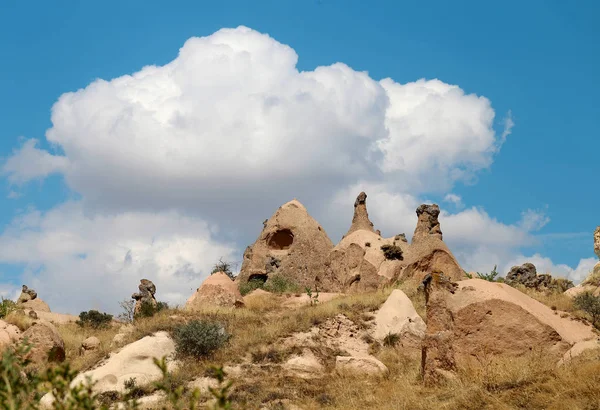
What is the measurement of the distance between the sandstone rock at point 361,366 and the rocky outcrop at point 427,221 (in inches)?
794

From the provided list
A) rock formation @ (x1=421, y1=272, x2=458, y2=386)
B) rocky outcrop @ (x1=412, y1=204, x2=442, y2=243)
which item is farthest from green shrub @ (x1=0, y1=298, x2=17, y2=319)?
rocky outcrop @ (x1=412, y1=204, x2=442, y2=243)

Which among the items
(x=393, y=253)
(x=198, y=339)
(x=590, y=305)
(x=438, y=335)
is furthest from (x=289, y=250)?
(x=438, y=335)

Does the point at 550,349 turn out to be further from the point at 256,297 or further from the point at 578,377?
the point at 256,297

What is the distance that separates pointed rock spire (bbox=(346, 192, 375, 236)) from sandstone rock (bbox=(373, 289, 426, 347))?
19684mm

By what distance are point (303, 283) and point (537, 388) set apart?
29708mm

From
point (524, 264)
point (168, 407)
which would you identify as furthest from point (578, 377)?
point (524, 264)

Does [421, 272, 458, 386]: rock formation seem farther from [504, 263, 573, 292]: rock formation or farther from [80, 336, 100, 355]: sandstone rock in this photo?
[504, 263, 573, 292]: rock formation

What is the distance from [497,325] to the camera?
42.1ft

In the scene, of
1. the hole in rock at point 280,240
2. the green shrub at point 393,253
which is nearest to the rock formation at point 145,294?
the green shrub at point 393,253

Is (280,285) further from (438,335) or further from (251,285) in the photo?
(438,335)

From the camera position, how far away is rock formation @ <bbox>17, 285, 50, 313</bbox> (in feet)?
122

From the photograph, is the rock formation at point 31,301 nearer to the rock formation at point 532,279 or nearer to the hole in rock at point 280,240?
the hole in rock at point 280,240

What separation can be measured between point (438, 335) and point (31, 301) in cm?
3113

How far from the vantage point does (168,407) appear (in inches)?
502
